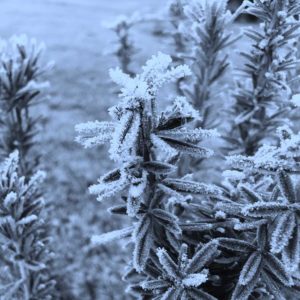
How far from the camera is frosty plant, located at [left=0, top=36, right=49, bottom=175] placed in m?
2.25

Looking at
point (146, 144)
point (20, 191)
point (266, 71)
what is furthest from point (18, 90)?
point (266, 71)

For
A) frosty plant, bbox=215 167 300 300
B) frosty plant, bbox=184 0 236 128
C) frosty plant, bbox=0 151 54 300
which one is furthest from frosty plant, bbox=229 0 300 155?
frosty plant, bbox=0 151 54 300

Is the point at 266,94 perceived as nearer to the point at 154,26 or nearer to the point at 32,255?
the point at 32,255

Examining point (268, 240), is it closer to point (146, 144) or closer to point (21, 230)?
point (146, 144)

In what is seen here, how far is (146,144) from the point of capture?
1238 millimetres

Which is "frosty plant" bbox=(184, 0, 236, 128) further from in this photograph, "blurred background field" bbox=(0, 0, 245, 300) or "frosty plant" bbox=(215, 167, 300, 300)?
"frosty plant" bbox=(215, 167, 300, 300)

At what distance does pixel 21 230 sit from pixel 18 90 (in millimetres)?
872

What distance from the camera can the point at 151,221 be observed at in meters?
1.37

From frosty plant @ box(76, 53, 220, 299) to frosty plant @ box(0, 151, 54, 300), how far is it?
0.57 m

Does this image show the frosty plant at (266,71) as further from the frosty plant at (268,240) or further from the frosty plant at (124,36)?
the frosty plant at (124,36)

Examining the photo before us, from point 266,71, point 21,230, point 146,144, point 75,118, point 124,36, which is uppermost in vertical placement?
point 124,36

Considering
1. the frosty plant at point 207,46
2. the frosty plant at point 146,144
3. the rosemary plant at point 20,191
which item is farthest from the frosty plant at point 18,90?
the frosty plant at point 146,144

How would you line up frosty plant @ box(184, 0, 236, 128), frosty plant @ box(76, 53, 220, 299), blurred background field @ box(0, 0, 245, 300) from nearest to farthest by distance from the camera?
frosty plant @ box(76, 53, 220, 299), frosty plant @ box(184, 0, 236, 128), blurred background field @ box(0, 0, 245, 300)

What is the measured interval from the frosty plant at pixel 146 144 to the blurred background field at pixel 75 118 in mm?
1536
